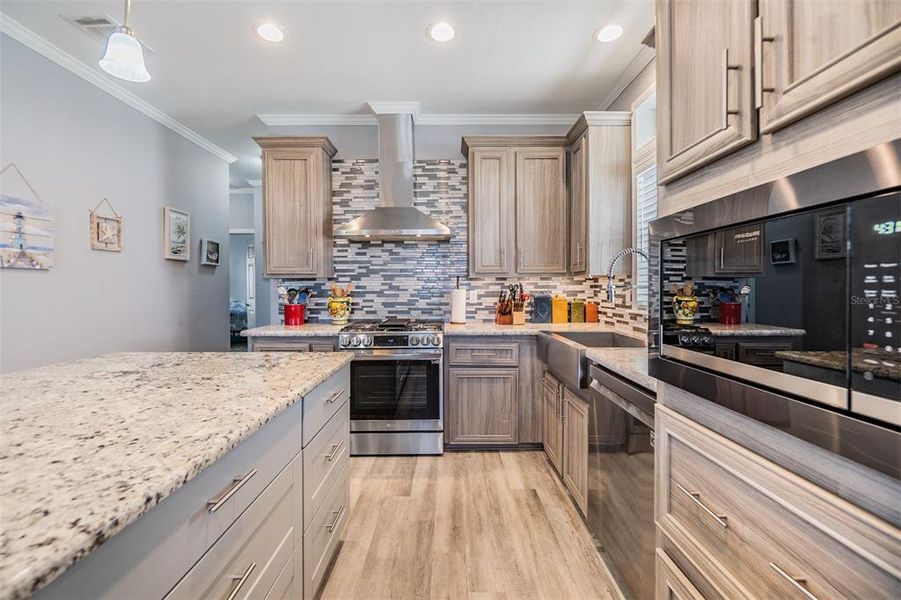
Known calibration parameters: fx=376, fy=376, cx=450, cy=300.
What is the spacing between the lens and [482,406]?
2.86 meters

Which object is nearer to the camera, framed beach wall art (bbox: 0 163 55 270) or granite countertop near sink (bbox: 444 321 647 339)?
framed beach wall art (bbox: 0 163 55 270)

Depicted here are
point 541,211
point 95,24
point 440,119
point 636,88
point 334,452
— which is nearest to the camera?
point 334,452

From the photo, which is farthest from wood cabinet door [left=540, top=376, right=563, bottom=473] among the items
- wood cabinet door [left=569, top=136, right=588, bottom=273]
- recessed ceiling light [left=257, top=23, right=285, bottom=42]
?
recessed ceiling light [left=257, top=23, right=285, bottom=42]

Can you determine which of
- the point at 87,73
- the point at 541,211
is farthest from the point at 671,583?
the point at 87,73

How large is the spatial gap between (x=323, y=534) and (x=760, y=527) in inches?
55.1

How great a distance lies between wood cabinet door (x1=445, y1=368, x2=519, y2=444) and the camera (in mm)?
2848

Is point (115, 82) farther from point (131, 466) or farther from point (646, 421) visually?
point (646, 421)

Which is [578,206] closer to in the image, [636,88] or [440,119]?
[636,88]

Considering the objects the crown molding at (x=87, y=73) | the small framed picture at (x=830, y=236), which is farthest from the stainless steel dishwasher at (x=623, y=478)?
the crown molding at (x=87, y=73)

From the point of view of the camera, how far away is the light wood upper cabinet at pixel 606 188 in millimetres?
2645

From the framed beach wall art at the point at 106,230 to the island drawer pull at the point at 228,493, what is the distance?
2.91m

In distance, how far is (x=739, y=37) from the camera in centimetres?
79

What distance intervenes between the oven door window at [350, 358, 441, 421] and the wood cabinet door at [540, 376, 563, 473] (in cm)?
77

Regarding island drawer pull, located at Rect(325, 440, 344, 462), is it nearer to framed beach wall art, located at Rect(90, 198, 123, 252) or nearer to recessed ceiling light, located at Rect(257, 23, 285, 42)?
recessed ceiling light, located at Rect(257, 23, 285, 42)
